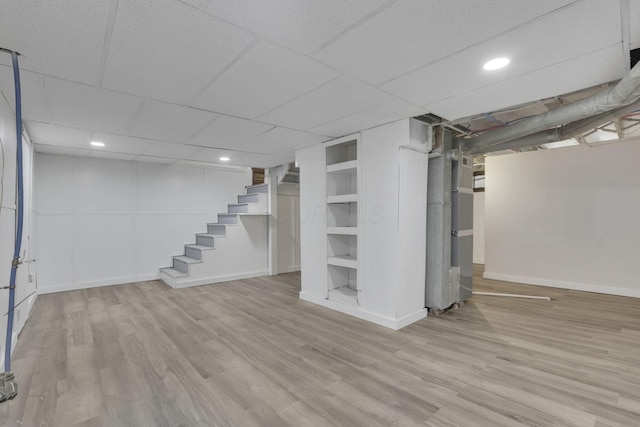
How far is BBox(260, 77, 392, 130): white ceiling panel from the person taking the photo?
92.9 inches

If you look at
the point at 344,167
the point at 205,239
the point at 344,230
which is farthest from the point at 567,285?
the point at 205,239

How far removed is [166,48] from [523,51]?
2239 mm

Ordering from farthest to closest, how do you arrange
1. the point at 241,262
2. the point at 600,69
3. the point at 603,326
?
the point at 241,262 → the point at 603,326 → the point at 600,69

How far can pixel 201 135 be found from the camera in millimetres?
3703

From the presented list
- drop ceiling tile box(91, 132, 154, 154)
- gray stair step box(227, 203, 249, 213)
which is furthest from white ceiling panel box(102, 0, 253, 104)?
gray stair step box(227, 203, 249, 213)

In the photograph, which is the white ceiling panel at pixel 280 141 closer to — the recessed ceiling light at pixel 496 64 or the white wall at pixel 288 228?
the white wall at pixel 288 228

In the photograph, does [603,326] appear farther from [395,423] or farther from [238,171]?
[238,171]

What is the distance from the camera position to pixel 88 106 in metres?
2.70

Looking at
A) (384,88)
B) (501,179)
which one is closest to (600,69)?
(384,88)

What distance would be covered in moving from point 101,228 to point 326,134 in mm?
4437

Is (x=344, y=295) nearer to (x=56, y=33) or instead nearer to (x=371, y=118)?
(x=371, y=118)

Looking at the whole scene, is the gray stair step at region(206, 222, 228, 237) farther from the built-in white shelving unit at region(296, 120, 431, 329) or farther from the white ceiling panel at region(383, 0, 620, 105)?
the white ceiling panel at region(383, 0, 620, 105)

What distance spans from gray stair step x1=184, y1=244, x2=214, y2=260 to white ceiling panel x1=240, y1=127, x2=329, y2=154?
215 cm

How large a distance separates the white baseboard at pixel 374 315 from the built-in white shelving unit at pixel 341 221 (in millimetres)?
84
